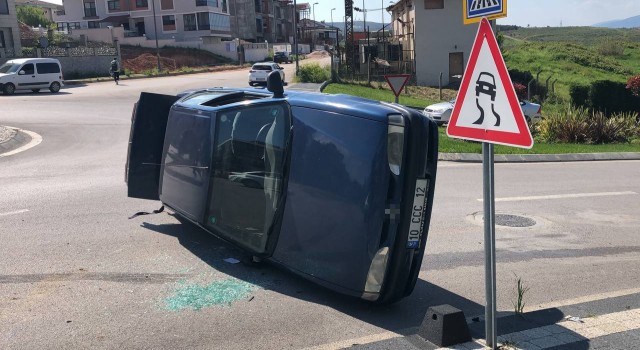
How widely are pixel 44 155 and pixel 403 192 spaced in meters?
11.1

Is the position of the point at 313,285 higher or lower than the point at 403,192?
lower

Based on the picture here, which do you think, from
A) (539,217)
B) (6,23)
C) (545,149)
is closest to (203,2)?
(6,23)

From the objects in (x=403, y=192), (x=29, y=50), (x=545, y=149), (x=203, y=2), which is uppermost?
(x=203, y=2)

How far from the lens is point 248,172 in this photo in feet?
18.4

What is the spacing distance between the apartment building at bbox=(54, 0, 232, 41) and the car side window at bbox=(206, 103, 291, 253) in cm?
7954

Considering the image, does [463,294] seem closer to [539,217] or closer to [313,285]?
[313,285]

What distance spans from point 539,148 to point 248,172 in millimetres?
13150

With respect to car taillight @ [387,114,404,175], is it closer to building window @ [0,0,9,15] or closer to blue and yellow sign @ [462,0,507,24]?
blue and yellow sign @ [462,0,507,24]

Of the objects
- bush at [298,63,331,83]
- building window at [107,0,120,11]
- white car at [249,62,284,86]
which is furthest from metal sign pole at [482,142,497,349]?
building window at [107,0,120,11]

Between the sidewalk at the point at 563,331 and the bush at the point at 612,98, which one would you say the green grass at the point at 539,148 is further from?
the sidewalk at the point at 563,331

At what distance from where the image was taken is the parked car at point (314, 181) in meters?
4.62

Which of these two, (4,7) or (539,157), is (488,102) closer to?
(539,157)

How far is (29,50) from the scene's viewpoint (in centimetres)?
4716

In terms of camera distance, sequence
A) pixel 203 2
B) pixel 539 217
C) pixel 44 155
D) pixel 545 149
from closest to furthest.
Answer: pixel 539 217 → pixel 44 155 → pixel 545 149 → pixel 203 2
